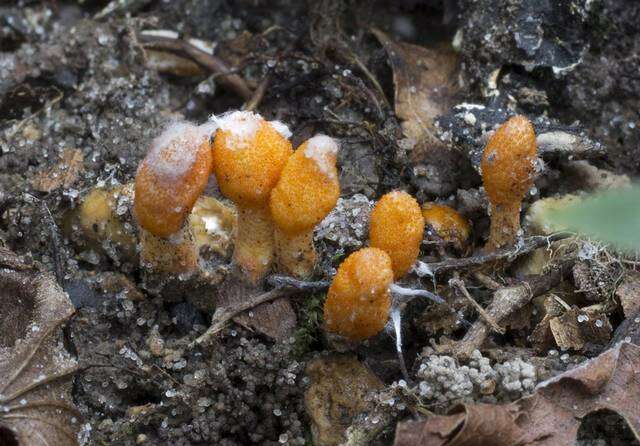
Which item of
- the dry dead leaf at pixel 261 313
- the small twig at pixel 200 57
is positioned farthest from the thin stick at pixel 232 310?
the small twig at pixel 200 57

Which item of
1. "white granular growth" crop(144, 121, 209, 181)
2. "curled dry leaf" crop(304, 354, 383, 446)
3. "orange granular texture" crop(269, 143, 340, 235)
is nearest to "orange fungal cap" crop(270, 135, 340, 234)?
"orange granular texture" crop(269, 143, 340, 235)

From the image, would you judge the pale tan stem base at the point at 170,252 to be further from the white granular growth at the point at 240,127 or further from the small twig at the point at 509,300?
the small twig at the point at 509,300

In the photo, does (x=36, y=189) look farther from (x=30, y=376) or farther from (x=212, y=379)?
Answer: (x=212, y=379)

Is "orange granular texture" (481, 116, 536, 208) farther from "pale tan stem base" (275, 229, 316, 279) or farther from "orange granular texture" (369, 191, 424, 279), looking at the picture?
"pale tan stem base" (275, 229, 316, 279)

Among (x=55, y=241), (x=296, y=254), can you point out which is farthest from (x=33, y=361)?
(x=296, y=254)

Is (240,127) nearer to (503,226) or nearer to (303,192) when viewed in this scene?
(303,192)

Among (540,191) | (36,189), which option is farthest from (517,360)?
(36,189)

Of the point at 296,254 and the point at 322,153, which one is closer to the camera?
the point at 322,153
